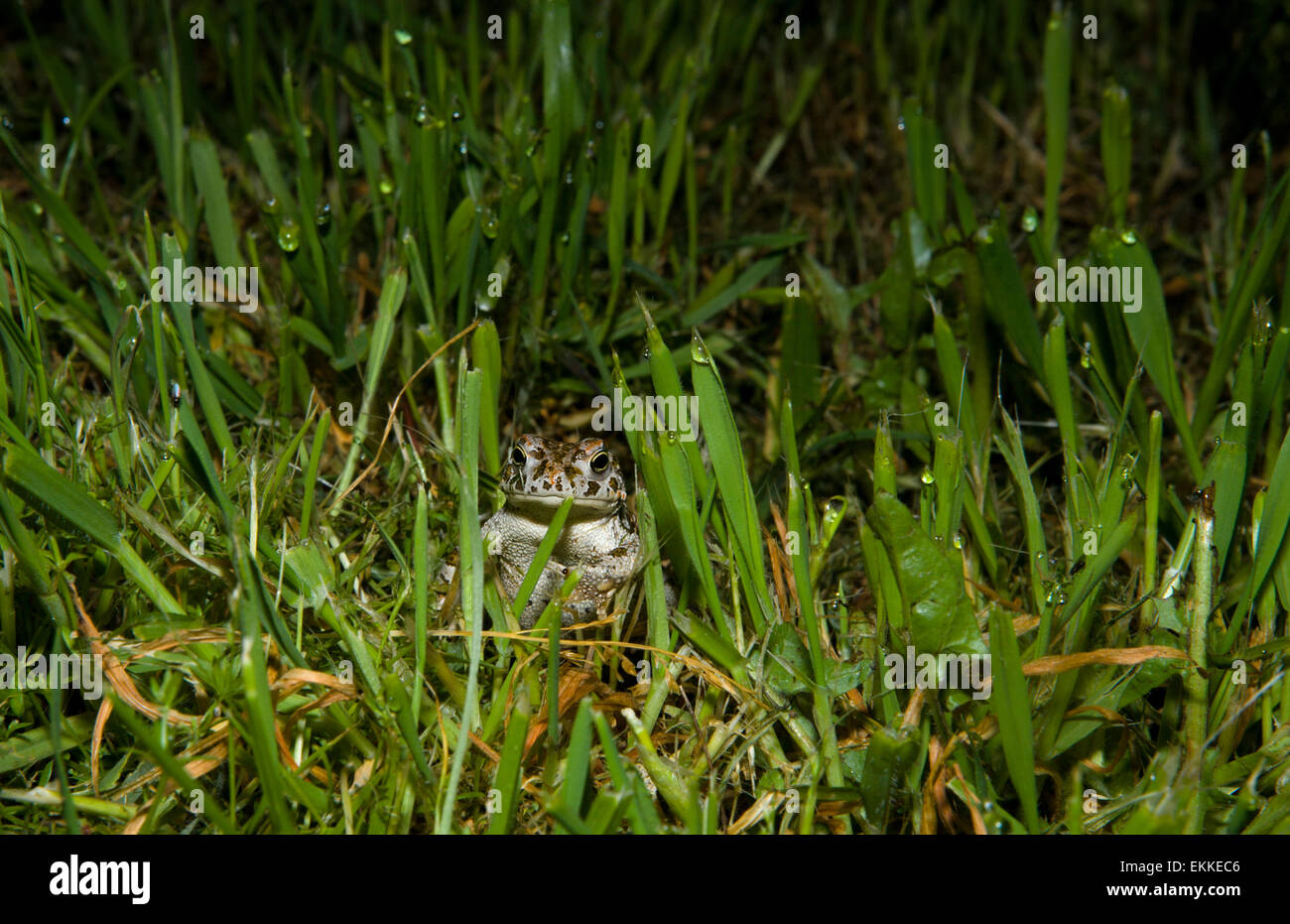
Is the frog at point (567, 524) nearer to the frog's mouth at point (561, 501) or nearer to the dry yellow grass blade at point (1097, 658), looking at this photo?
the frog's mouth at point (561, 501)

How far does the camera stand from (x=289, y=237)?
291cm

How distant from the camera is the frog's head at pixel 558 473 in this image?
2.69m

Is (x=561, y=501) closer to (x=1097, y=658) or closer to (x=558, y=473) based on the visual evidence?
(x=558, y=473)

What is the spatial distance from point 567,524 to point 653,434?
0.73 m

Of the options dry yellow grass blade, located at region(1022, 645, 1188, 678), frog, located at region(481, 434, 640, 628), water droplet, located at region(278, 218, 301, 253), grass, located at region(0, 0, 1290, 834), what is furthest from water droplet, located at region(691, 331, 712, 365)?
water droplet, located at region(278, 218, 301, 253)

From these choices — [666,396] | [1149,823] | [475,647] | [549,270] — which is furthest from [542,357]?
[1149,823]

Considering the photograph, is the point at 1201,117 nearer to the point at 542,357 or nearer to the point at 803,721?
the point at 542,357

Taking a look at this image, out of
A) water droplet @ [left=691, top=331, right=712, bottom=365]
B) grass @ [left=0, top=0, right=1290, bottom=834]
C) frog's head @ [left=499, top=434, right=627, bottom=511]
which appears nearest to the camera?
grass @ [left=0, top=0, right=1290, bottom=834]

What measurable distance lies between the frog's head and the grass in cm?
11

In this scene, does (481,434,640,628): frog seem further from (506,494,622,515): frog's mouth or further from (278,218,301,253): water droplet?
(278,218,301,253): water droplet

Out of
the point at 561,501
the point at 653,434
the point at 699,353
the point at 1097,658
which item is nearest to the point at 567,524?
the point at 561,501

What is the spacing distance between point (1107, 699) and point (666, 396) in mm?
1123

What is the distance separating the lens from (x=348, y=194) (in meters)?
3.96

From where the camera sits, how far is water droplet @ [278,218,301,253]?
291 centimetres
